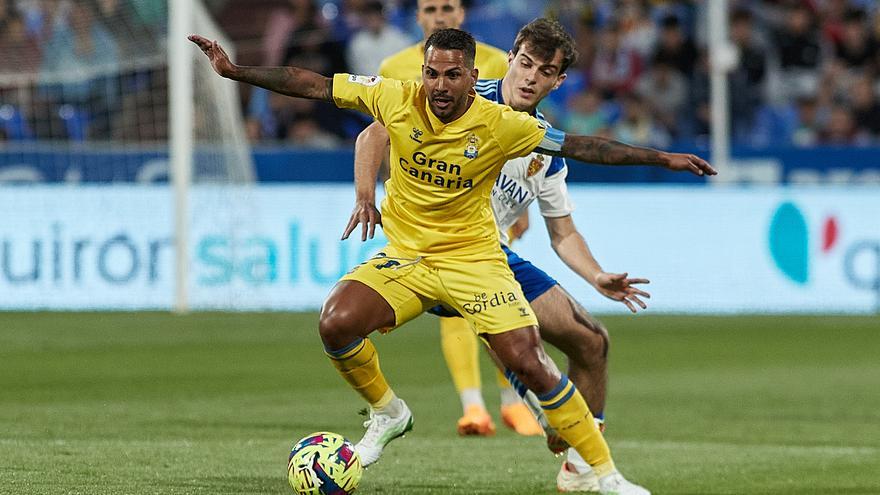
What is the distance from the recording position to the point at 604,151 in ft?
22.7

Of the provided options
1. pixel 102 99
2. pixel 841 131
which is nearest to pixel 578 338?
pixel 102 99

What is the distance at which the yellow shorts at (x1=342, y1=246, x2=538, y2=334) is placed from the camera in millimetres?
7000

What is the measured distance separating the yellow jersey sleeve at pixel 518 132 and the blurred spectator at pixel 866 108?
1447cm

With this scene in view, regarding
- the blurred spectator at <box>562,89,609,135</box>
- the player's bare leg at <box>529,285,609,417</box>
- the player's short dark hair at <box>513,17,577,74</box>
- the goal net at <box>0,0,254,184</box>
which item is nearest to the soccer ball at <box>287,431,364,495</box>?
the player's bare leg at <box>529,285,609,417</box>

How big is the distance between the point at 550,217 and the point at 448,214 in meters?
1.01

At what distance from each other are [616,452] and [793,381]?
4333mm

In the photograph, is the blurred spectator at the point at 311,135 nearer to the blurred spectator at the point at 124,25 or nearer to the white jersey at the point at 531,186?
the blurred spectator at the point at 124,25

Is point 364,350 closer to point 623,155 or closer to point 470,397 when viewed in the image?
point 623,155

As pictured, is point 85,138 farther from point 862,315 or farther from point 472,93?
point 472,93

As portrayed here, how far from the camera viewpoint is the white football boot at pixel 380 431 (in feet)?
24.5

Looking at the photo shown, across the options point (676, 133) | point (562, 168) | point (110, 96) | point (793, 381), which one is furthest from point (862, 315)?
point (562, 168)

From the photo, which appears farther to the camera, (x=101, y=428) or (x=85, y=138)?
(x=85, y=138)

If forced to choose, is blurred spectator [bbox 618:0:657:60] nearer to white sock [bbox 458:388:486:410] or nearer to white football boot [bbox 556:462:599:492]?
white sock [bbox 458:388:486:410]

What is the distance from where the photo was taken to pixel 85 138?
18734 mm
